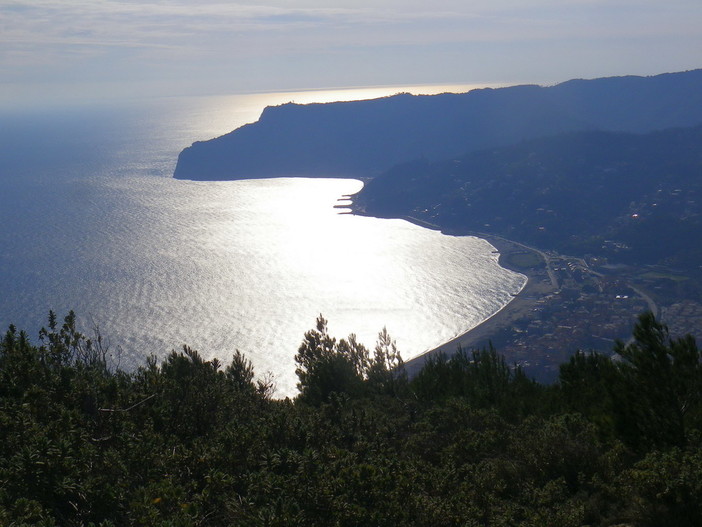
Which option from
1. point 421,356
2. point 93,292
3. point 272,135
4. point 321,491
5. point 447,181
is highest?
→ point 272,135

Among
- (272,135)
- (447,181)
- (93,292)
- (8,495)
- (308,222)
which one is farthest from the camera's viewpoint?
(272,135)

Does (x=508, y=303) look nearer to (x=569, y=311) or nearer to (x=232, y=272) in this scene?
(x=569, y=311)

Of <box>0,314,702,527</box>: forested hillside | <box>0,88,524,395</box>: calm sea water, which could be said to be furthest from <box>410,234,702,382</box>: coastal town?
<box>0,314,702,527</box>: forested hillside

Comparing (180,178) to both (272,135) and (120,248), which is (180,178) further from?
(120,248)

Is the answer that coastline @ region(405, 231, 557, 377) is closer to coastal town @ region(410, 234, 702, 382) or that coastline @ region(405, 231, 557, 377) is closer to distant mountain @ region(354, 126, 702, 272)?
coastal town @ region(410, 234, 702, 382)

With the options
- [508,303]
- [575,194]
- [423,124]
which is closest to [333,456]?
[508,303]

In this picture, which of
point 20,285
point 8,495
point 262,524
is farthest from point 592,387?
point 20,285
